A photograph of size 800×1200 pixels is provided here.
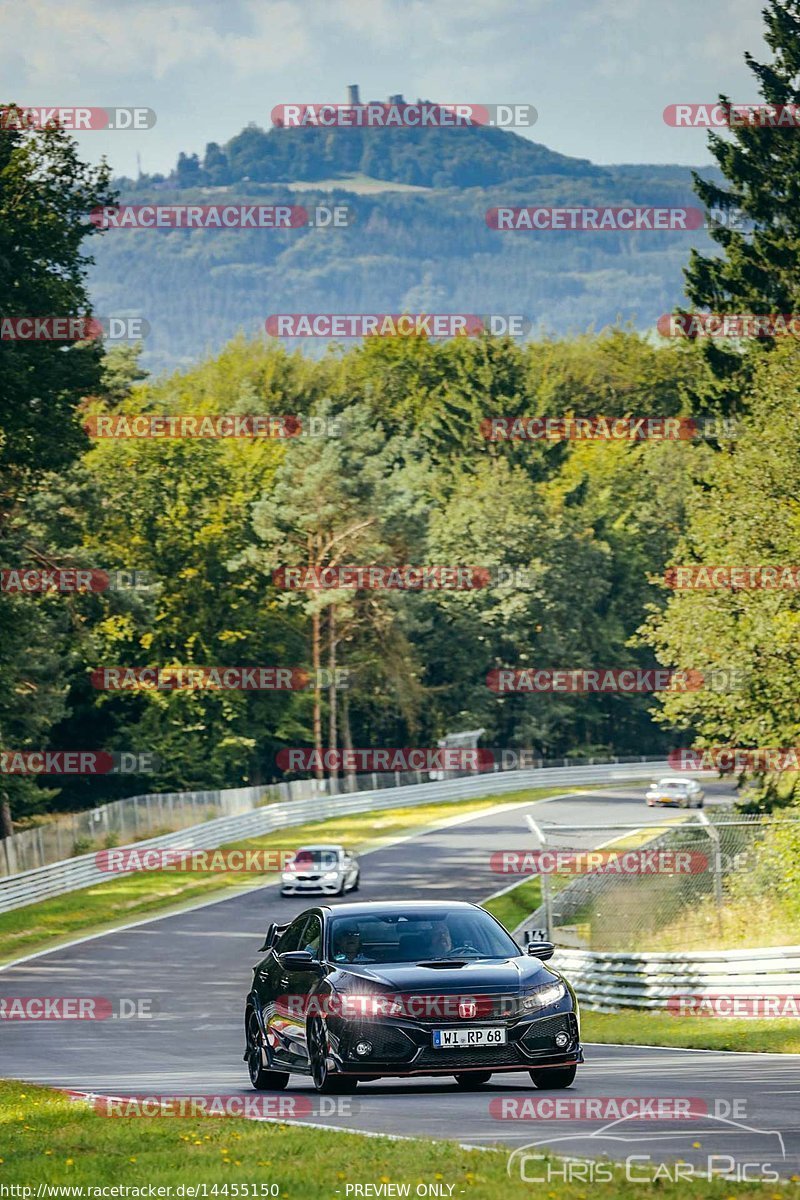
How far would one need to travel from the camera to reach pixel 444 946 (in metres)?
14.2

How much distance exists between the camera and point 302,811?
68938mm

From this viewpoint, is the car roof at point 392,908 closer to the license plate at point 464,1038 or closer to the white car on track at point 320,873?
the license plate at point 464,1038

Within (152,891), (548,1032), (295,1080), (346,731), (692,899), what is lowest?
(152,891)

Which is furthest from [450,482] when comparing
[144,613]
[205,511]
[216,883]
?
[216,883]

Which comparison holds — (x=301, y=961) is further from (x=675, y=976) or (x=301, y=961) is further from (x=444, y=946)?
(x=675, y=976)

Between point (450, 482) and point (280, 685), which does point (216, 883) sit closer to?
point (280, 685)

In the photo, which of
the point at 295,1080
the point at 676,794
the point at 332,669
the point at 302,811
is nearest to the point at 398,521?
the point at 332,669

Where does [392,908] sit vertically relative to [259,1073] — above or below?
above

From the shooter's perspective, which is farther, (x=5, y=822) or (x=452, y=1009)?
(x=5, y=822)

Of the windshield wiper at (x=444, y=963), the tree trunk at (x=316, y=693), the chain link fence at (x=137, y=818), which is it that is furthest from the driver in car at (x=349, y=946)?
the tree trunk at (x=316, y=693)

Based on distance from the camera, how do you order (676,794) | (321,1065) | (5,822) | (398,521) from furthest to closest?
(398,521), (676,794), (5,822), (321,1065)

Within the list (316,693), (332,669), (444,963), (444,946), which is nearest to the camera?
(444,963)

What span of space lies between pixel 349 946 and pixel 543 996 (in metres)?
1.66

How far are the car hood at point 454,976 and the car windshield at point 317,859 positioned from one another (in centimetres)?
3407
